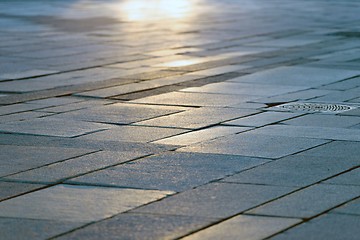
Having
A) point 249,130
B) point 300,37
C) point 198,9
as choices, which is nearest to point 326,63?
point 300,37

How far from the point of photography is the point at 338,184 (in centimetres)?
861

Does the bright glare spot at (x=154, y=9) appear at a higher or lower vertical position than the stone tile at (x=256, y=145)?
lower

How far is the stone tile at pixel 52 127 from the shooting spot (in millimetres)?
11370

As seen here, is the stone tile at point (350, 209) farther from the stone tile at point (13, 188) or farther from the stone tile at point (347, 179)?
the stone tile at point (13, 188)

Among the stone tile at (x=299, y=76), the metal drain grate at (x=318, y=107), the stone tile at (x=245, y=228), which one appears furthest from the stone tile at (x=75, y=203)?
the stone tile at (x=299, y=76)

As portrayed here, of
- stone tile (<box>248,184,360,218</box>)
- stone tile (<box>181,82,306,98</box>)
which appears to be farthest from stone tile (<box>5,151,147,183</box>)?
stone tile (<box>181,82,306,98</box>)

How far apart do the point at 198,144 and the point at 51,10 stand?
2538cm

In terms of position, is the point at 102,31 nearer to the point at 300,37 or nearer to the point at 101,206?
the point at 300,37

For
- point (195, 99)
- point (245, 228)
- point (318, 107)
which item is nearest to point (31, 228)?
point (245, 228)

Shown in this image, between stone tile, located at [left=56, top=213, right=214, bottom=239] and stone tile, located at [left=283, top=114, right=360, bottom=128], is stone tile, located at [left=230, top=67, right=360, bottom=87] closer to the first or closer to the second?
stone tile, located at [left=283, top=114, right=360, bottom=128]

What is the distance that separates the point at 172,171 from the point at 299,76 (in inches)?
304

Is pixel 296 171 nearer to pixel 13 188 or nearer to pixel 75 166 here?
pixel 75 166

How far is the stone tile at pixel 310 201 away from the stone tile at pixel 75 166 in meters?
2.05

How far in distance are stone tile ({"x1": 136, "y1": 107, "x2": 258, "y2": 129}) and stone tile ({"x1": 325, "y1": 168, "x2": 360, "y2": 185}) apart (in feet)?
9.98
